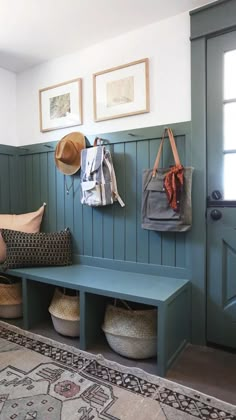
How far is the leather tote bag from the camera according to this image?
186 cm

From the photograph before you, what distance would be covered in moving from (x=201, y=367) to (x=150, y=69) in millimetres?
1992

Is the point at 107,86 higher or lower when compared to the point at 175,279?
higher

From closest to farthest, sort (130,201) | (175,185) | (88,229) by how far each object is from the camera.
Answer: (175,185) < (130,201) < (88,229)

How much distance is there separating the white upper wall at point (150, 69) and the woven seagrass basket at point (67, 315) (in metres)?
1.33

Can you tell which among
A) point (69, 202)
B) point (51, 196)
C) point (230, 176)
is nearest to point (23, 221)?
point (51, 196)

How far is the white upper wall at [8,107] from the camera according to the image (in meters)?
2.77

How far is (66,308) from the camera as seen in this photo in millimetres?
2025

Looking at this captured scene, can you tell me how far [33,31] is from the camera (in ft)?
7.03

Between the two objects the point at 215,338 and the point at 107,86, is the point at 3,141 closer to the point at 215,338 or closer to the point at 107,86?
the point at 107,86

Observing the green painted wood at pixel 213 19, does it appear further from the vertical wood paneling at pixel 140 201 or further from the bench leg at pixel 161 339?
A: the bench leg at pixel 161 339

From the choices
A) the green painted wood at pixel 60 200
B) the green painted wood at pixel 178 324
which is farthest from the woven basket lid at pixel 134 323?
the green painted wood at pixel 60 200

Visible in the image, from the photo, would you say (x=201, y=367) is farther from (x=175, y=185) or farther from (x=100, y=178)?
(x=100, y=178)

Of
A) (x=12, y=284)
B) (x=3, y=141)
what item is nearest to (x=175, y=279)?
(x=12, y=284)

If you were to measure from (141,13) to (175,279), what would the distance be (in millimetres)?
1815
